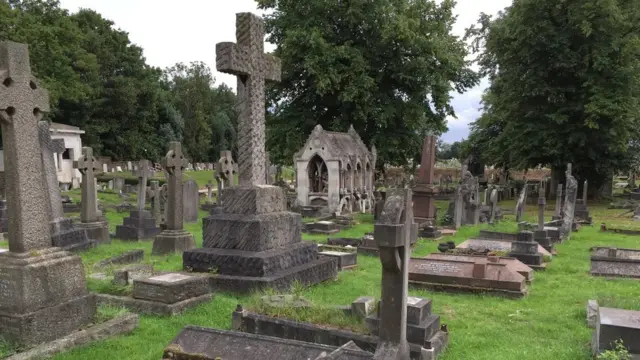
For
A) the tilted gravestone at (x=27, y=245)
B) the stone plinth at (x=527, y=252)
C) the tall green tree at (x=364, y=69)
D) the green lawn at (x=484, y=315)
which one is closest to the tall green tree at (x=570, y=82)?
the tall green tree at (x=364, y=69)

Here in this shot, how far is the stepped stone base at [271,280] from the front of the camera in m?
7.30

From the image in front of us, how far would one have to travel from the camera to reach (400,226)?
4.39 metres

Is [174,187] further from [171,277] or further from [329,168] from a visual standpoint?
[329,168]

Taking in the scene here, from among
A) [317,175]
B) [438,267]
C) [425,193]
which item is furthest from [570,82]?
[438,267]

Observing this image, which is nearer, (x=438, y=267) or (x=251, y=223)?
(x=251, y=223)

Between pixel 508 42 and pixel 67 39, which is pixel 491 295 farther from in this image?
pixel 67 39

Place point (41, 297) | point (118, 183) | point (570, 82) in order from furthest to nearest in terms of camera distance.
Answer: point (118, 183)
point (570, 82)
point (41, 297)

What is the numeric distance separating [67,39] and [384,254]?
37387mm

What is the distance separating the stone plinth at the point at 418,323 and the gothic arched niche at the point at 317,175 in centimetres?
1652

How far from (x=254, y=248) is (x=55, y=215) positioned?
19.9 feet

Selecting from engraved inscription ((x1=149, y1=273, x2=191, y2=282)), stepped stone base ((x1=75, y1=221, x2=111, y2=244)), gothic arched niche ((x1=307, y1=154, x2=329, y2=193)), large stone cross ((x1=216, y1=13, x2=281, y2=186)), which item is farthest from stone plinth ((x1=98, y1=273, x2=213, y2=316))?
gothic arched niche ((x1=307, y1=154, x2=329, y2=193))

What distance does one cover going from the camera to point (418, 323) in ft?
17.7

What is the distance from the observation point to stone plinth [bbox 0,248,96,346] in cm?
499

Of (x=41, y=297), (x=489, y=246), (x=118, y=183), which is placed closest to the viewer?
(x=41, y=297)
